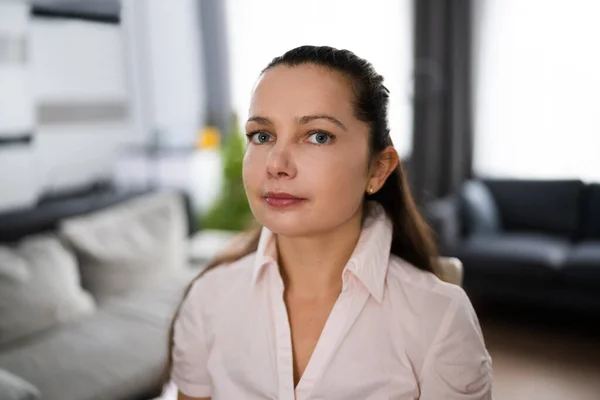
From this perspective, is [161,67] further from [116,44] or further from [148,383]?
[148,383]

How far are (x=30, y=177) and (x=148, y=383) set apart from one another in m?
1.33

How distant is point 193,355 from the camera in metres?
1.09

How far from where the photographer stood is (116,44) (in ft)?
11.6

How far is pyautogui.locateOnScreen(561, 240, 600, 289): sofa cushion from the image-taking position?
10.2 feet

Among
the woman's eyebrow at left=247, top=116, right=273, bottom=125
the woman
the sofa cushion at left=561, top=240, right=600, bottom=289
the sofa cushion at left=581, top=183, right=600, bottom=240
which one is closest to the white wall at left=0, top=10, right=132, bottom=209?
the woman

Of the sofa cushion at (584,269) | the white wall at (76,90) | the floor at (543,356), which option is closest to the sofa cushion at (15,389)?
the white wall at (76,90)

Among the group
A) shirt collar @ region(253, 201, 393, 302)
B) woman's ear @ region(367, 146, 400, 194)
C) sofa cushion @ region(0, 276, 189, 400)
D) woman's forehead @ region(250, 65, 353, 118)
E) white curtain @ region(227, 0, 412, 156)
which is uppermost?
white curtain @ region(227, 0, 412, 156)

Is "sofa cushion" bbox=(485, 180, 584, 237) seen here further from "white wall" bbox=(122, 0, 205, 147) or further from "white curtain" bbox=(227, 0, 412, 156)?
"white wall" bbox=(122, 0, 205, 147)

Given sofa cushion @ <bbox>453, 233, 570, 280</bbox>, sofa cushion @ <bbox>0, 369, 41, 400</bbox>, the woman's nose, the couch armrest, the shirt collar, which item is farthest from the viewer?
the couch armrest

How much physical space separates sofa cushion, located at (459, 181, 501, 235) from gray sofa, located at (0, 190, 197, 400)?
1.92 meters

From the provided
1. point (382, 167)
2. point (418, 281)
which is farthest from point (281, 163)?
point (418, 281)

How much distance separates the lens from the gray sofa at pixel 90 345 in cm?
181

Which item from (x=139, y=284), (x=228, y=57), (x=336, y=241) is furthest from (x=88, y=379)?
(x=228, y=57)

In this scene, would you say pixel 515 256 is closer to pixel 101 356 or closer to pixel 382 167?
pixel 101 356
